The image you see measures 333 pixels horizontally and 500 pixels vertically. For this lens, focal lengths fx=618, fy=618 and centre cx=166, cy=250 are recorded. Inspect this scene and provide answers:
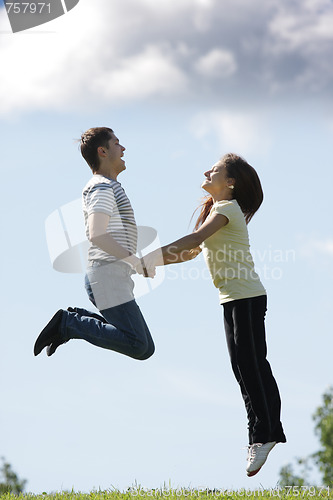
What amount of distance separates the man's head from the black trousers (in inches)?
73.9

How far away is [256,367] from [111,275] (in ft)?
5.67

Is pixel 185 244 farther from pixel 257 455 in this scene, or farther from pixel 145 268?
pixel 257 455

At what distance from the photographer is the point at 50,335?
645 centimetres

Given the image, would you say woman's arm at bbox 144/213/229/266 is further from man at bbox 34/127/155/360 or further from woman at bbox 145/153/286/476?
man at bbox 34/127/155/360

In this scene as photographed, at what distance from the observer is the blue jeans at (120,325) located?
5988mm

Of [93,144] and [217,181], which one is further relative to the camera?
[217,181]

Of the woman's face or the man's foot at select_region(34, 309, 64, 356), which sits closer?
the man's foot at select_region(34, 309, 64, 356)

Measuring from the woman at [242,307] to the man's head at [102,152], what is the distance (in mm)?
1066

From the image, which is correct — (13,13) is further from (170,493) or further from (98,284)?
(170,493)

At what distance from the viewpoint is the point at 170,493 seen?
6625 millimetres

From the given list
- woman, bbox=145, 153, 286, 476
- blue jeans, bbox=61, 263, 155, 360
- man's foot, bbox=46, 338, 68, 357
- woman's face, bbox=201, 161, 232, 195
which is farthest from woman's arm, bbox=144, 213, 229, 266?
man's foot, bbox=46, 338, 68, 357

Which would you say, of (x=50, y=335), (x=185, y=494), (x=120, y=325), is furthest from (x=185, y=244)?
(x=185, y=494)

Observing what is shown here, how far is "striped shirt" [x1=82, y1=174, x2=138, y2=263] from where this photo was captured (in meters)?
6.03

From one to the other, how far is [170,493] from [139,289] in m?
2.25
